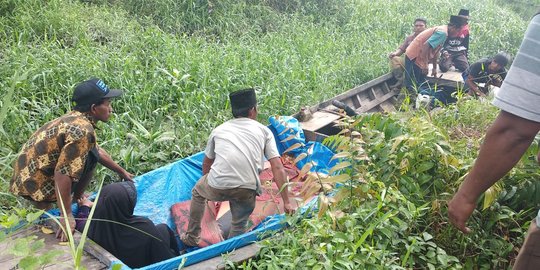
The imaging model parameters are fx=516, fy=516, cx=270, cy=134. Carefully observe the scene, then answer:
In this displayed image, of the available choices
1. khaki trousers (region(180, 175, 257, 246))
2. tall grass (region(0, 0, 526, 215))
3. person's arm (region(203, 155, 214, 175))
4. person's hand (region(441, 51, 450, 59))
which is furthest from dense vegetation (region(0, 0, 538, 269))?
person's arm (region(203, 155, 214, 175))

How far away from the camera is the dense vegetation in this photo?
2.71 metres

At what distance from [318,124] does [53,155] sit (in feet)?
9.95

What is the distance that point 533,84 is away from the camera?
5.51 feet

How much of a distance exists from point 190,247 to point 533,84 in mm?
2892

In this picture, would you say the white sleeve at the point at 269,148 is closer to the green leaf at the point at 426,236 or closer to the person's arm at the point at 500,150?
the green leaf at the point at 426,236

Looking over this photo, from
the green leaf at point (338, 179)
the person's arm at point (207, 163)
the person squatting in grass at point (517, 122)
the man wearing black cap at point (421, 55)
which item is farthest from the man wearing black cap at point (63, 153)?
the man wearing black cap at point (421, 55)

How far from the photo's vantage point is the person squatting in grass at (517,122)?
1.68 meters

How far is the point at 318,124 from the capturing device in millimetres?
5691

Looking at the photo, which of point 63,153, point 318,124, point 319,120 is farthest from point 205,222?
point 319,120

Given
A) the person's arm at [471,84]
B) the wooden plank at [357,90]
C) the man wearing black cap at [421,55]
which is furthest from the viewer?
the man wearing black cap at [421,55]

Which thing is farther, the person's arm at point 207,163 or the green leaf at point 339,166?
the person's arm at point 207,163

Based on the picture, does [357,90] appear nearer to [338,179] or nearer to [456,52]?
[456,52]

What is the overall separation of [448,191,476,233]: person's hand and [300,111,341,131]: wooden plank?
3542 mm


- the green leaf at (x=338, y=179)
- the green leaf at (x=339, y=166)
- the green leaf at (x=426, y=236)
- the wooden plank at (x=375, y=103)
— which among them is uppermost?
the green leaf at (x=339, y=166)
